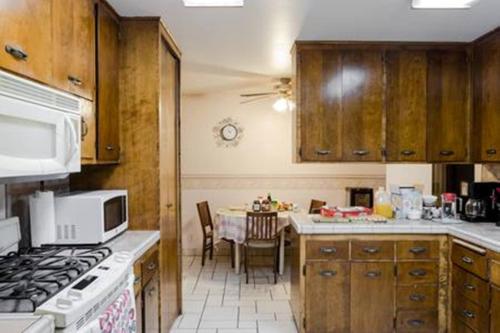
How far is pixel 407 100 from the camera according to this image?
3.58 meters

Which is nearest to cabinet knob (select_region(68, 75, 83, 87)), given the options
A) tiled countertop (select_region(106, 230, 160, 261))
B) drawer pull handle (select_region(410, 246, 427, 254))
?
tiled countertop (select_region(106, 230, 160, 261))

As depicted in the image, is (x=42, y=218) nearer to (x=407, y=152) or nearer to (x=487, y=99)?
(x=407, y=152)

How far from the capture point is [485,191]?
3.32 meters

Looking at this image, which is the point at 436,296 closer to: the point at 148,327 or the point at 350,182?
the point at 148,327

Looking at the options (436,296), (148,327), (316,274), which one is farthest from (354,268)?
(148,327)

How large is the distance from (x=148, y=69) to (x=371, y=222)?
202cm

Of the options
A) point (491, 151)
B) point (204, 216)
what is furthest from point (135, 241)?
point (204, 216)

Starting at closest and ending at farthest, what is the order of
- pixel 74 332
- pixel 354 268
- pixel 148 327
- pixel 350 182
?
pixel 74 332 → pixel 148 327 → pixel 354 268 → pixel 350 182

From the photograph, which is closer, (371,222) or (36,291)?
(36,291)

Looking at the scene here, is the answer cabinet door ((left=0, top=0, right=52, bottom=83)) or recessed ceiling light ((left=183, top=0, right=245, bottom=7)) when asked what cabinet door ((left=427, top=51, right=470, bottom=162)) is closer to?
recessed ceiling light ((left=183, top=0, right=245, bottom=7))

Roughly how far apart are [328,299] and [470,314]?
0.96 metres

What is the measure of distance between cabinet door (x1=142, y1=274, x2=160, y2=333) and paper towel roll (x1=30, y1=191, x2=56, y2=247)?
0.64 meters

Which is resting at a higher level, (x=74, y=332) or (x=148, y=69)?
(x=148, y=69)

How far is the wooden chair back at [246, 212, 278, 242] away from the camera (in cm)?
486
